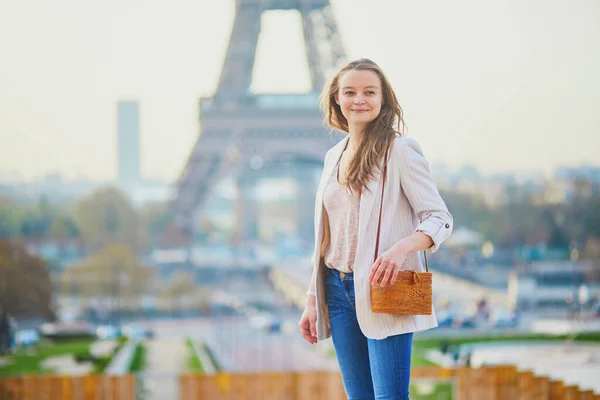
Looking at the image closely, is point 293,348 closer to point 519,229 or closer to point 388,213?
point 519,229

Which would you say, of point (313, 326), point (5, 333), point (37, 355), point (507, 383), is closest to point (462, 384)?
point (507, 383)

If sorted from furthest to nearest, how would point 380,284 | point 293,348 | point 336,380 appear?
point 293,348, point 336,380, point 380,284

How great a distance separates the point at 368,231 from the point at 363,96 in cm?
21

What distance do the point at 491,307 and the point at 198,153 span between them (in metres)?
4.88

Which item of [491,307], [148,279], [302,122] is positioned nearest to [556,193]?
[491,307]

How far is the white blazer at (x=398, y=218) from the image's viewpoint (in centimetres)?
128

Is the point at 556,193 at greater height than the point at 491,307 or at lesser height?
greater

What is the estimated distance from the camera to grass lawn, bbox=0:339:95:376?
26.5 feet

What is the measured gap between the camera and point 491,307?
480 inches

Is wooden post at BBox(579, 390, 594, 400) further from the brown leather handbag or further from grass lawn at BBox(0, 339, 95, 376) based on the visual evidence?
grass lawn at BBox(0, 339, 95, 376)

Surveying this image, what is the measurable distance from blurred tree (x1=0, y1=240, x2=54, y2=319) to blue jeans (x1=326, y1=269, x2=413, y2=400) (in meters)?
9.51

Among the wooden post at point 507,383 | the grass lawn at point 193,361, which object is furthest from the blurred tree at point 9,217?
the wooden post at point 507,383

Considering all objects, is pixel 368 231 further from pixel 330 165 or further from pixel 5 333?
pixel 5 333

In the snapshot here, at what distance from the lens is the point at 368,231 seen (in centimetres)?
130
